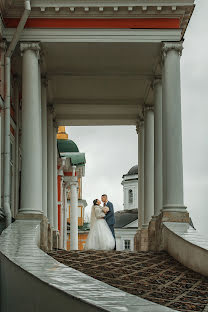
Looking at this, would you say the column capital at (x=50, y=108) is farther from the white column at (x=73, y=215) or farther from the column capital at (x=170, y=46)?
the white column at (x=73, y=215)

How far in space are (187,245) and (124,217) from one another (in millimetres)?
51539

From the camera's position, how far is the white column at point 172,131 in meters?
14.7

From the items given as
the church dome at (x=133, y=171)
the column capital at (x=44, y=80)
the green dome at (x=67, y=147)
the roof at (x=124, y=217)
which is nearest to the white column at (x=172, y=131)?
the column capital at (x=44, y=80)

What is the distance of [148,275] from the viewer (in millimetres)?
10672

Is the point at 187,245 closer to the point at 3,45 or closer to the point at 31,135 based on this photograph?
the point at 31,135

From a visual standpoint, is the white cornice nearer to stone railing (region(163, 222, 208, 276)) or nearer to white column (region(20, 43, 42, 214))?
white column (region(20, 43, 42, 214))

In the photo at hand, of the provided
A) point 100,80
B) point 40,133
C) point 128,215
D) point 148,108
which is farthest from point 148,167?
point 128,215

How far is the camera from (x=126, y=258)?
12.6m

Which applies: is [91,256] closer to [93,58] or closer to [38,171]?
[38,171]

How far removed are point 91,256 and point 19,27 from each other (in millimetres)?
5632

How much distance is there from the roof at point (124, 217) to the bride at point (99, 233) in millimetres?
44606

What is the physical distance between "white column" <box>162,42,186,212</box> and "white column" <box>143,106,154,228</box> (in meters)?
4.82

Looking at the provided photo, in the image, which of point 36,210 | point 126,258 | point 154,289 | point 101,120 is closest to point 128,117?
point 101,120

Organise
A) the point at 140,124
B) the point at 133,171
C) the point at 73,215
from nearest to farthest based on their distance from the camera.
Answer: the point at 140,124, the point at 73,215, the point at 133,171
